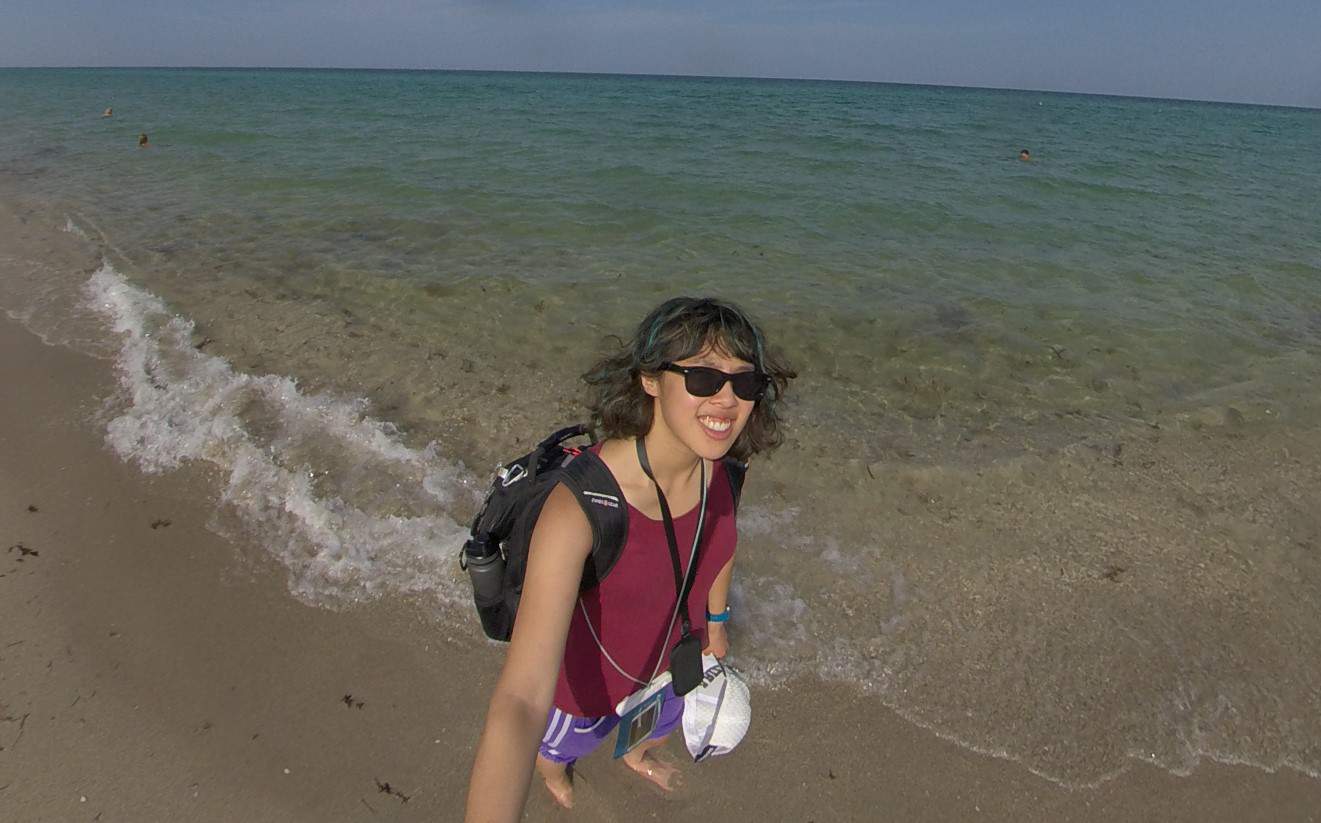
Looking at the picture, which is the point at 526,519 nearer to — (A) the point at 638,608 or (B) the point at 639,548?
(B) the point at 639,548

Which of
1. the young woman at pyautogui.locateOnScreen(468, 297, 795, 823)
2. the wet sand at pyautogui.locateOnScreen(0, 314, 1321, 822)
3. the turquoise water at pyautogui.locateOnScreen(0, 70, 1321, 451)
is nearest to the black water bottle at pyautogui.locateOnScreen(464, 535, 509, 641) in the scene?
the young woman at pyautogui.locateOnScreen(468, 297, 795, 823)

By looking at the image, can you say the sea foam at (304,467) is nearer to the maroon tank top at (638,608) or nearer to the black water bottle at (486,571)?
the maroon tank top at (638,608)

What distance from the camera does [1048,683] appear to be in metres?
3.54

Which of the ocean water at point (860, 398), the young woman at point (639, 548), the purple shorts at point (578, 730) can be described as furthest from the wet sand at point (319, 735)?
A: the young woman at point (639, 548)

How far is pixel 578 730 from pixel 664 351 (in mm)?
1325

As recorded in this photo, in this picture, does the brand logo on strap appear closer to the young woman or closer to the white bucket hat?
the young woman

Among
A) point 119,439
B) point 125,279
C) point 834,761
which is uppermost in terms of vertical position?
point 125,279

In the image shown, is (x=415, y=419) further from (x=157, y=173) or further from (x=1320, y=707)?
(x=157, y=173)

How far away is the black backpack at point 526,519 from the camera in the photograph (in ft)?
5.80

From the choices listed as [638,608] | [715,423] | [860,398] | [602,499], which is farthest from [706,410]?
[860,398]

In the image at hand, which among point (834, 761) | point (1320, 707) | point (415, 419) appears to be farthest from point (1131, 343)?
point (415, 419)

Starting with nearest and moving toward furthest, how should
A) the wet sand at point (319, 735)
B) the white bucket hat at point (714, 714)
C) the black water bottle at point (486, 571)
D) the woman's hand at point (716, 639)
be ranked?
1. the black water bottle at point (486, 571)
2. the white bucket hat at point (714, 714)
3. the woman's hand at point (716, 639)
4. the wet sand at point (319, 735)

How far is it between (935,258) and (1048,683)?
844cm

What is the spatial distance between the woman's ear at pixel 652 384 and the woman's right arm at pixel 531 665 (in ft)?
1.24
